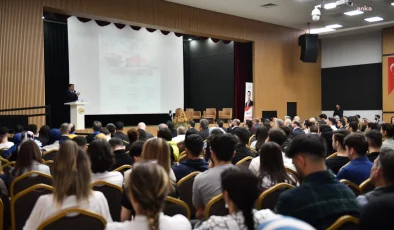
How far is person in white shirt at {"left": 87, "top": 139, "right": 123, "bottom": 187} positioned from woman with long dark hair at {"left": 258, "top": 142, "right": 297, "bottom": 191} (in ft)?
3.77

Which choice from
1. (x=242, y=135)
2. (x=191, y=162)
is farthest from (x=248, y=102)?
(x=191, y=162)

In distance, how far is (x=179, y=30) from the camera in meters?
13.2

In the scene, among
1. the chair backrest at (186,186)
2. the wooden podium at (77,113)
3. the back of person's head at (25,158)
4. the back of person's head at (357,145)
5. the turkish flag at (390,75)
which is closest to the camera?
the chair backrest at (186,186)

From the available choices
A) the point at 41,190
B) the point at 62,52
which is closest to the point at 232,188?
the point at 41,190

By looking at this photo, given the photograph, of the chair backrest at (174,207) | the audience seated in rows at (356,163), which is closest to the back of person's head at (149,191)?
the chair backrest at (174,207)

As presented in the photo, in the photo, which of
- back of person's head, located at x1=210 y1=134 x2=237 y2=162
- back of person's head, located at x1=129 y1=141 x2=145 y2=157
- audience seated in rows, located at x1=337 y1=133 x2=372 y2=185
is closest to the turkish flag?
audience seated in rows, located at x1=337 y1=133 x2=372 y2=185

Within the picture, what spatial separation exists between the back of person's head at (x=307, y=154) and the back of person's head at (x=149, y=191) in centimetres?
87

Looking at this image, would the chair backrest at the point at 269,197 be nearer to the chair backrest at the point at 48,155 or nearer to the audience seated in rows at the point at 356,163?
the audience seated in rows at the point at 356,163

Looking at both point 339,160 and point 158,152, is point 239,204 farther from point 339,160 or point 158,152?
point 339,160

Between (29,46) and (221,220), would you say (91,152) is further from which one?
(29,46)

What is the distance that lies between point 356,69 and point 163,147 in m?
16.4

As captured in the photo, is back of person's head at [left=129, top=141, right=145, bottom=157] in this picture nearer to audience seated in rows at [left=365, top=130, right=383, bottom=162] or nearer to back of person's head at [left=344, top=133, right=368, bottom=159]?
back of person's head at [left=344, top=133, right=368, bottom=159]

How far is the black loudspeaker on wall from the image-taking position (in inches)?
615

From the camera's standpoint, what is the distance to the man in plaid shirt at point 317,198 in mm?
1916
